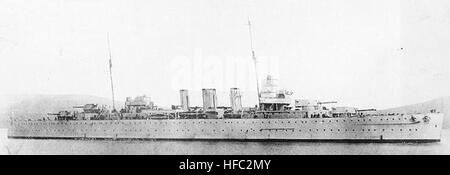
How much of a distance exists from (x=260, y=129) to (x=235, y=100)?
8.08ft

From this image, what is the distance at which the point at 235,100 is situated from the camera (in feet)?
99.0

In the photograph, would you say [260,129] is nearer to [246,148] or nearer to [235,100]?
[235,100]

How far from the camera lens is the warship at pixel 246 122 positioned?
26109 mm

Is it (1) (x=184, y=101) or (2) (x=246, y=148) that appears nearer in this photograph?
(2) (x=246, y=148)

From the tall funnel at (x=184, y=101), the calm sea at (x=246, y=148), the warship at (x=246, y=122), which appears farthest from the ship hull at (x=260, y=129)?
the tall funnel at (x=184, y=101)

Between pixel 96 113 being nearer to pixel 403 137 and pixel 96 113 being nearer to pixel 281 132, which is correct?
pixel 281 132

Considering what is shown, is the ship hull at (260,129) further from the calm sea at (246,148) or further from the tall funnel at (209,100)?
the tall funnel at (209,100)

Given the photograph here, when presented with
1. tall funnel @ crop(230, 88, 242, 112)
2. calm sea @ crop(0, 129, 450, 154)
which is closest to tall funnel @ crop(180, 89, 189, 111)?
calm sea @ crop(0, 129, 450, 154)

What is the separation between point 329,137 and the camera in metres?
27.3

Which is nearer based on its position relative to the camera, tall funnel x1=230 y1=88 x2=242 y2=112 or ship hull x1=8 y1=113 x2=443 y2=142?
ship hull x1=8 y1=113 x2=443 y2=142

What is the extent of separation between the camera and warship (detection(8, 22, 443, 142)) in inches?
1028

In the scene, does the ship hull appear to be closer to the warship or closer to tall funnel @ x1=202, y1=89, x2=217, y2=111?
the warship

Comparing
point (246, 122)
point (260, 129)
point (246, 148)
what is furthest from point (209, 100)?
point (246, 148)
